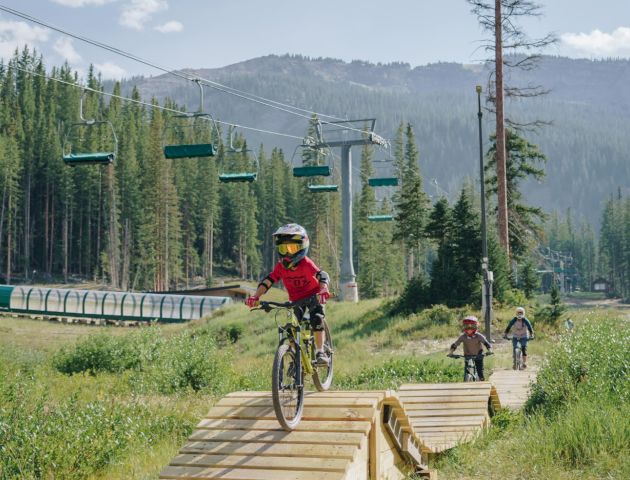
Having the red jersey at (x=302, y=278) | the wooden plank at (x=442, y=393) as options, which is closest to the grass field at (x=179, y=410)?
the wooden plank at (x=442, y=393)

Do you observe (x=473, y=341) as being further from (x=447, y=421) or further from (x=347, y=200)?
(x=347, y=200)

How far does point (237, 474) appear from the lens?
7320 mm

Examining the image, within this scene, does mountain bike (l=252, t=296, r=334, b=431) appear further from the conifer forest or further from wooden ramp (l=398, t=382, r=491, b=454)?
the conifer forest

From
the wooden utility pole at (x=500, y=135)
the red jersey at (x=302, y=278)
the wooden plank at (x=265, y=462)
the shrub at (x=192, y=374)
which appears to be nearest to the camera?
the wooden plank at (x=265, y=462)

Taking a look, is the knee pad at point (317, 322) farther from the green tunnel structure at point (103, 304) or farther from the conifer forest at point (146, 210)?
the conifer forest at point (146, 210)

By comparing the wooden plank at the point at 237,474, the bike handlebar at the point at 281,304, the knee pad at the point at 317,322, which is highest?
the bike handlebar at the point at 281,304

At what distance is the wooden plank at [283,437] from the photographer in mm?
7770

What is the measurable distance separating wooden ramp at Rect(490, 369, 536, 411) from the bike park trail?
3707 millimetres

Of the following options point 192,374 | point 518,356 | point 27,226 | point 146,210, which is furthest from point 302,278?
point 27,226

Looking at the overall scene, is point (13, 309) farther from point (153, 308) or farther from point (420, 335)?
point (420, 335)

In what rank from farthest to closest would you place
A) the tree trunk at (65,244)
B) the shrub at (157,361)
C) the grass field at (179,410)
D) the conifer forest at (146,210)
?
the tree trunk at (65,244) < the conifer forest at (146,210) < the shrub at (157,361) < the grass field at (179,410)

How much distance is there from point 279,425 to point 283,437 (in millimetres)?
301

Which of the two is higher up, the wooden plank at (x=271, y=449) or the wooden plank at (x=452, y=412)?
the wooden plank at (x=271, y=449)

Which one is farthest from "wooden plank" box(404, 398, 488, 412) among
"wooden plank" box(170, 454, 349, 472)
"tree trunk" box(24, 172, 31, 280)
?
"tree trunk" box(24, 172, 31, 280)
